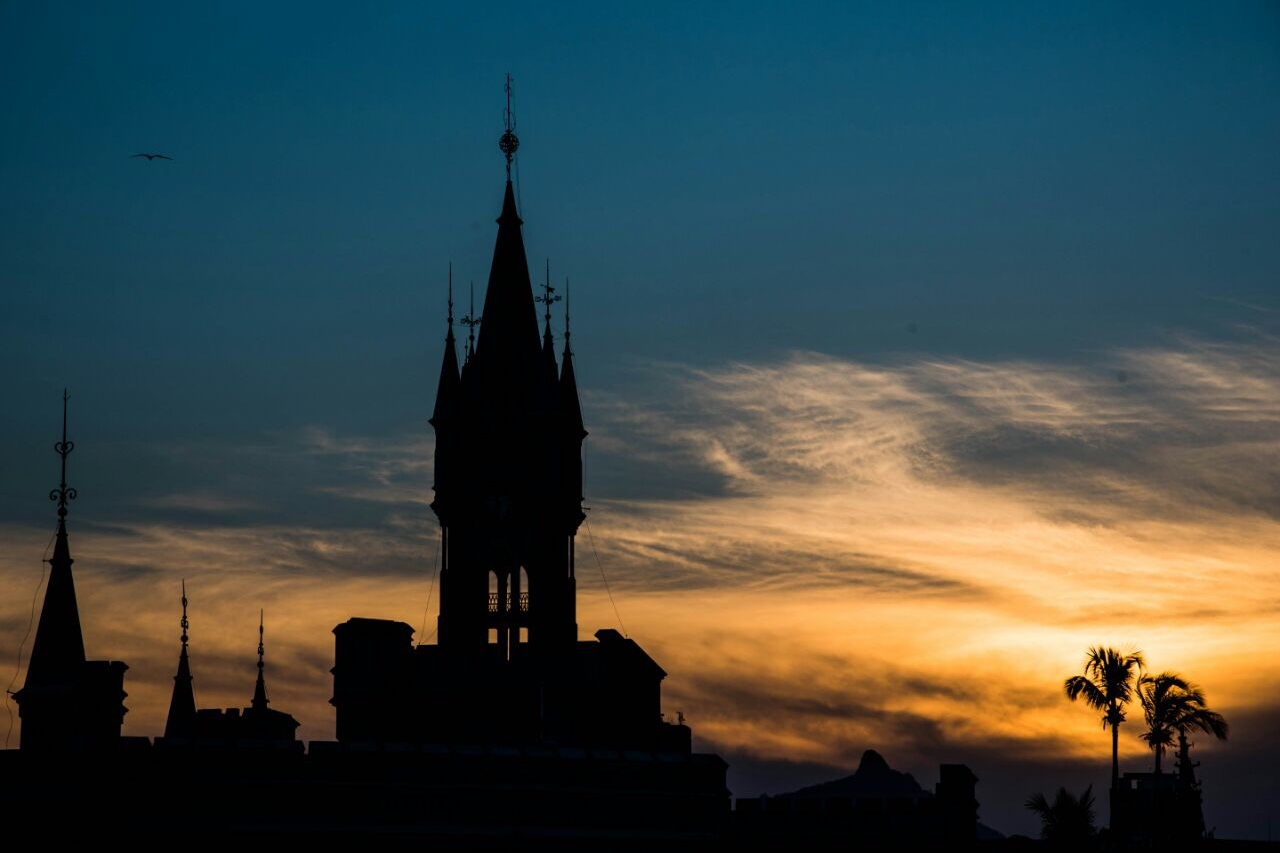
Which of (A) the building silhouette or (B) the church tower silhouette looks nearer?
(A) the building silhouette

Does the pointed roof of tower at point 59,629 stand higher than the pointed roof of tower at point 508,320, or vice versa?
the pointed roof of tower at point 508,320

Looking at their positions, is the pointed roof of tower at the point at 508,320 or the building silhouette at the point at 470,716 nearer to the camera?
the building silhouette at the point at 470,716

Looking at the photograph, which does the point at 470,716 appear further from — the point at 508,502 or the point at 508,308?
the point at 508,308

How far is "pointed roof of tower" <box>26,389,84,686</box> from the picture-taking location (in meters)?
110

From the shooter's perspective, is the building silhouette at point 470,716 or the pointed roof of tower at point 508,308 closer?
the building silhouette at point 470,716

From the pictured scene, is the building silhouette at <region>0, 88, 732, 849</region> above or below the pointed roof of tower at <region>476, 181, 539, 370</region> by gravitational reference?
below

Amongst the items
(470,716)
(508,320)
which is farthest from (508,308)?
(470,716)

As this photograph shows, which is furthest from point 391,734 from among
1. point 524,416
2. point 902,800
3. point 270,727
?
point 902,800

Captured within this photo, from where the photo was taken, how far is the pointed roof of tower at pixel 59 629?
110 metres

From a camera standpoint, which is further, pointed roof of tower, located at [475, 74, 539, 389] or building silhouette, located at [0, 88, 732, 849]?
pointed roof of tower, located at [475, 74, 539, 389]

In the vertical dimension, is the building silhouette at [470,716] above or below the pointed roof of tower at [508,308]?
below

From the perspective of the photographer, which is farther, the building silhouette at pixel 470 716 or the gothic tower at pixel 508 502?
the gothic tower at pixel 508 502

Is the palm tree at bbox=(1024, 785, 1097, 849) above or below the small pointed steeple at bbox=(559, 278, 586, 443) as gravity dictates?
below

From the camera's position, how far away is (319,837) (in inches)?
4001
